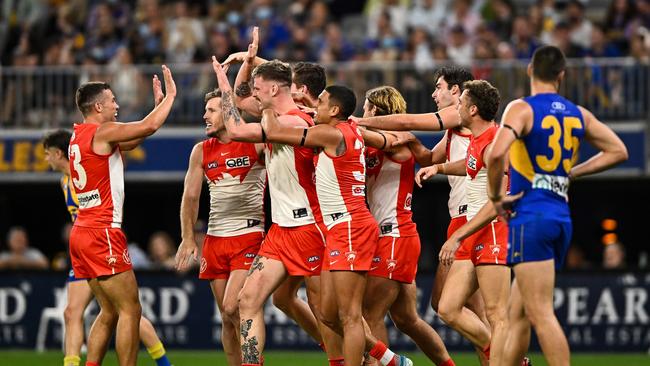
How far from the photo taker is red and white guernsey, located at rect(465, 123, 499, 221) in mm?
11061

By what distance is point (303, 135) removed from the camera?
10438mm

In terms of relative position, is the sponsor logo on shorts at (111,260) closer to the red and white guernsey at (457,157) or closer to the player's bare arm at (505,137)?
the red and white guernsey at (457,157)

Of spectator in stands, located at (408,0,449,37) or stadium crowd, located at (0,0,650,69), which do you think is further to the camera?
spectator in stands, located at (408,0,449,37)

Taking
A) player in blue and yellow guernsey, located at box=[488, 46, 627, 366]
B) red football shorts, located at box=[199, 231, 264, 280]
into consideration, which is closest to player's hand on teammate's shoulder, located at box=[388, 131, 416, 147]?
red football shorts, located at box=[199, 231, 264, 280]

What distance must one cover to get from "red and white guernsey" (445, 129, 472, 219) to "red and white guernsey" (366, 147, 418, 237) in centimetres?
42

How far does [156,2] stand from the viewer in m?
23.5

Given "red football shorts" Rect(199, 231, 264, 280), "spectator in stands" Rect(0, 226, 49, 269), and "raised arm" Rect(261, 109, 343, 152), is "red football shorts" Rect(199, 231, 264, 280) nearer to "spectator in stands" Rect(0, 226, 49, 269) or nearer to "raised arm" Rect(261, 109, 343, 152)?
"raised arm" Rect(261, 109, 343, 152)

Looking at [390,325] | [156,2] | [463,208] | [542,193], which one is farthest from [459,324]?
[156,2]

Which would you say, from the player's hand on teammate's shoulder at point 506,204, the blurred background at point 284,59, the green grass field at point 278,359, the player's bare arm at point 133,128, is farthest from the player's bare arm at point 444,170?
the blurred background at point 284,59

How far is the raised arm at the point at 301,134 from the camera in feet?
34.1

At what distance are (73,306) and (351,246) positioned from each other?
3475mm

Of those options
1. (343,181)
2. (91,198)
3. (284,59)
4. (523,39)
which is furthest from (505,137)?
(284,59)

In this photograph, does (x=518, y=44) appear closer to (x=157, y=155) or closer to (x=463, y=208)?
(x=157, y=155)

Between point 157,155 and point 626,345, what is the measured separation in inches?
307
